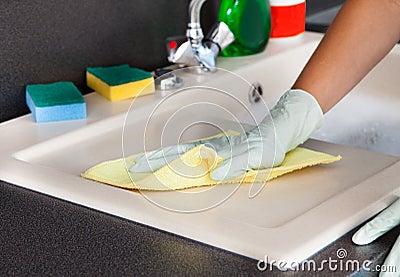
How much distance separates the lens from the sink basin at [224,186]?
3.24 ft

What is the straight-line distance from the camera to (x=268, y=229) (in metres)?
0.98

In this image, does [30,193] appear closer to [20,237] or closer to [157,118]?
[20,237]

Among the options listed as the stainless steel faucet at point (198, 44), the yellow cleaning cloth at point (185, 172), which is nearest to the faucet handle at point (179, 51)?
the stainless steel faucet at point (198, 44)

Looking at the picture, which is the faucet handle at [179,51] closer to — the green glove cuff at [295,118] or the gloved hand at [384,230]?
the green glove cuff at [295,118]

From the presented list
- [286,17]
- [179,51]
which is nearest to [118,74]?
[179,51]

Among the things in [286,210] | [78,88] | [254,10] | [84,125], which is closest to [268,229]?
[286,210]

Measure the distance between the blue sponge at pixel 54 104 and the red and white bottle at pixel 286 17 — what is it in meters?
0.61

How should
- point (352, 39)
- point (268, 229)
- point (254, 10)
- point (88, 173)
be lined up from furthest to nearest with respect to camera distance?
point (254, 10)
point (352, 39)
point (88, 173)
point (268, 229)

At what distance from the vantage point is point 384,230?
968 millimetres

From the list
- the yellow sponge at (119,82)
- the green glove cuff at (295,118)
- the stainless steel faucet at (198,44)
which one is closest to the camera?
the green glove cuff at (295,118)

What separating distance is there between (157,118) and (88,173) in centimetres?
23

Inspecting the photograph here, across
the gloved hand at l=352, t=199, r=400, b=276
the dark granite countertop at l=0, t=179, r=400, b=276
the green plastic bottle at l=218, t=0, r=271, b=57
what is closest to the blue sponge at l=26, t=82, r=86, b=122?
the dark granite countertop at l=0, t=179, r=400, b=276

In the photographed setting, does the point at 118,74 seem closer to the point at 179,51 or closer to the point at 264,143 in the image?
the point at 179,51

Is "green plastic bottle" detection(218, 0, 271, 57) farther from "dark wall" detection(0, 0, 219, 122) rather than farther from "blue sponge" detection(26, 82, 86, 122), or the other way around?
"blue sponge" detection(26, 82, 86, 122)
